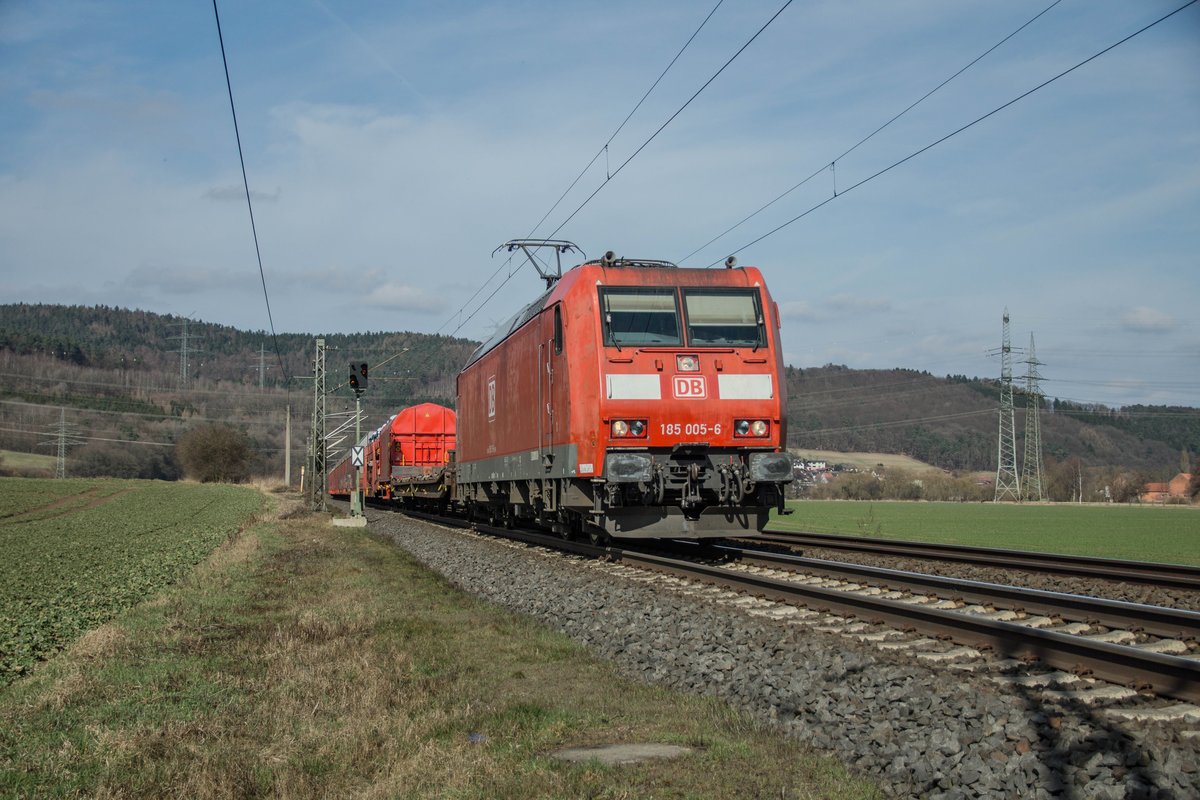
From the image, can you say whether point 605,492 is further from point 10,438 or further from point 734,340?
point 10,438

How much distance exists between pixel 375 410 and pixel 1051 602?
106820 millimetres

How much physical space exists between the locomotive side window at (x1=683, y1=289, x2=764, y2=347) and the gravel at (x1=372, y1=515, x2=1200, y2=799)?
182 inches

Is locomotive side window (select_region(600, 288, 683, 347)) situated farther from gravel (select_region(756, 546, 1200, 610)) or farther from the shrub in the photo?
the shrub

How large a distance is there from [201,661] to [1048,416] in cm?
13768

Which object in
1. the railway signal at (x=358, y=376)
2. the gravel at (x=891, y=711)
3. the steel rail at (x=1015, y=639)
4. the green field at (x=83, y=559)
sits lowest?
the green field at (x=83, y=559)

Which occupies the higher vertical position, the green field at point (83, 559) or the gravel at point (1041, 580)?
the gravel at point (1041, 580)

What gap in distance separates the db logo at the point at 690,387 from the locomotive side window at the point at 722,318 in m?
0.56

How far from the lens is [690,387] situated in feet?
44.3

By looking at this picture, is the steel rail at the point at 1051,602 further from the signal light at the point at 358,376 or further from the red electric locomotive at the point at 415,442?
the red electric locomotive at the point at 415,442

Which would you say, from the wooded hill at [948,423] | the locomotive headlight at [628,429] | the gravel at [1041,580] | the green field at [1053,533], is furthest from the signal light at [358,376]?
the wooded hill at [948,423]

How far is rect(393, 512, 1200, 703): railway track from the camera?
239 inches

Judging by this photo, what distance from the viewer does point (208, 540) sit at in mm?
23141

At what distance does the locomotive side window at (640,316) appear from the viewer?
13.7 metres

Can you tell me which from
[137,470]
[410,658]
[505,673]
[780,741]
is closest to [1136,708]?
[780,741]
